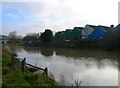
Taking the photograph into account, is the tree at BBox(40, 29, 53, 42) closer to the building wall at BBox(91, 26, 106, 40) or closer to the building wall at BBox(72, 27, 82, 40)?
the building wall at BBox(72, 27, 82, 40)

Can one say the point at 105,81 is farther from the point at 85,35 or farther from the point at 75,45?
the point at 85,35

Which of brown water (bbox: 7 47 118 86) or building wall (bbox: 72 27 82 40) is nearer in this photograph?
brown water (bbox: 7 47 118 86)

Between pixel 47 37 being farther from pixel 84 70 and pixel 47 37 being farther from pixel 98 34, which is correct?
pixel 84 70

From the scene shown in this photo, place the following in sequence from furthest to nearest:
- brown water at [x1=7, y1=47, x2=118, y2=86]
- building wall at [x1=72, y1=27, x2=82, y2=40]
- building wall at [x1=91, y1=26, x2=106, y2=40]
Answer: building wall at [x1=72, y1=27, x2=82, y2=40]
building wall at [x1=91, y1=26, x2=106, y2=40]
brown water at [x1=7, y1=47, x2=118, y2=86]

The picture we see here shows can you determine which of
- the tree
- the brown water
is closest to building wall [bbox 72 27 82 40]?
the tree

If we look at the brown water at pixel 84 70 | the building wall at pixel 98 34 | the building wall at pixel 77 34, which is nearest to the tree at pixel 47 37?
the building wall at pixel 77 34

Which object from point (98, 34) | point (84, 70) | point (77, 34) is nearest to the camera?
point (84, 70)

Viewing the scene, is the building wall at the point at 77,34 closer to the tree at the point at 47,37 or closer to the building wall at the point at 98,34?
the building wall at the point at 98,34

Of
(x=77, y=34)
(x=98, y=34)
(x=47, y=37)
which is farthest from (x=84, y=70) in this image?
(x=47, y=37)

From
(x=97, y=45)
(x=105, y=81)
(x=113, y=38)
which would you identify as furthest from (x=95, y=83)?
(x=97, y=45)

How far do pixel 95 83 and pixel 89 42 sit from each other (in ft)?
71.5

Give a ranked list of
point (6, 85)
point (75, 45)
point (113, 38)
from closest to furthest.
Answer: point (6, 85)
point (113, 38)
point (75, 45)

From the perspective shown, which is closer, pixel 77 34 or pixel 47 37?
pixel 77 34

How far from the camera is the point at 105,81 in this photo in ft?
22.0
